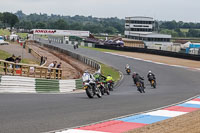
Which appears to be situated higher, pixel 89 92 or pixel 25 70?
pixel 25 70

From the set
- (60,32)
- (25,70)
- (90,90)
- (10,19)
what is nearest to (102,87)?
(90,90)

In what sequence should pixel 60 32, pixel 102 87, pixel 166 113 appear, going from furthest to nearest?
pixel 60 32, pixel 102 87, pixel 166 113

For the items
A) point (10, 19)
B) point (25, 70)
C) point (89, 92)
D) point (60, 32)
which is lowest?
point (89, 92)

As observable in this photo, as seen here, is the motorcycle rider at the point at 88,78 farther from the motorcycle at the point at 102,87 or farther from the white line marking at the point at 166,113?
the white line marking at the point at 166,113

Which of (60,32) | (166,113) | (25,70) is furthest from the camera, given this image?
(60,32)

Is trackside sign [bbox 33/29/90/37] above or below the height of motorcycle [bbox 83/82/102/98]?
above

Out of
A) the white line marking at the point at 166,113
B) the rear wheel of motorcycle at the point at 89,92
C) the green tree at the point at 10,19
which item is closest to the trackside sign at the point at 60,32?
the green tree at the point at 10,19

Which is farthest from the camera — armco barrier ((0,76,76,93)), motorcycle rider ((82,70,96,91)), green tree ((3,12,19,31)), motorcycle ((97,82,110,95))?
green tree ((3,12,19,31))

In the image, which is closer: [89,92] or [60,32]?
[89,92]

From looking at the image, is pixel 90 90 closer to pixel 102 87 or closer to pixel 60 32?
pixel 102 87

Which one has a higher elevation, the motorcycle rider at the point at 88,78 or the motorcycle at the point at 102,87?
the motorcycle rider at the point at 88,78

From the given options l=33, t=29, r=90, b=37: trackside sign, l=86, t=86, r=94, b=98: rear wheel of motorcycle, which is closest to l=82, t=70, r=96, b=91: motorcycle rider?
l=86, t=86, r=94, b=98: rear wheel of motorcycle

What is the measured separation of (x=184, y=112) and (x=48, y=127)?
5.35m

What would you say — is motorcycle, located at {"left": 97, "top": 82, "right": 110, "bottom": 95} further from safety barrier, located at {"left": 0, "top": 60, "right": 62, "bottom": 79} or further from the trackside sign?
the trackside sign
